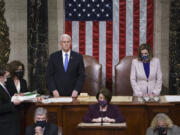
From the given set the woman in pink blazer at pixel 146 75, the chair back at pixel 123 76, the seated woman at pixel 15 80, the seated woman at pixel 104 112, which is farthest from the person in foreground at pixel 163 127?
the chair back at pixel 123 76

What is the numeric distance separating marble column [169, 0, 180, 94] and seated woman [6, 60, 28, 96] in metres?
3.99

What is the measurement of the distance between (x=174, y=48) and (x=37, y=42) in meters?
3.12

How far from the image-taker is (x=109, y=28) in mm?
9492

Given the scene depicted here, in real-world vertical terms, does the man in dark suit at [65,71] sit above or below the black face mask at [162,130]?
above

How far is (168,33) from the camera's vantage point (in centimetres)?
939

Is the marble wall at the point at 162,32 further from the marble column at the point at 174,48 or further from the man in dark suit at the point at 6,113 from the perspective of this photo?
the man in dark suit at the point at 6,113

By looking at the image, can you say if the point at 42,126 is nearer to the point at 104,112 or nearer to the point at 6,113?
the point at 6,113

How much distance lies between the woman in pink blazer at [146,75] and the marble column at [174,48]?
2.16 meters

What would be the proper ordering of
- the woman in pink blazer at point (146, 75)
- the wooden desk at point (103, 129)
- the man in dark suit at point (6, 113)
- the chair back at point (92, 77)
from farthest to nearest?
the chair back at point (92, 77), the woman in pink blazer at point (146, 75), the man in dark suit at point (6, 113), the wooden desk at point (103, 129)

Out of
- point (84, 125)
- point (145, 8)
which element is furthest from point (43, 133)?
point (145, 8)

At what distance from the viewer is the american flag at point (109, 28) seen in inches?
370

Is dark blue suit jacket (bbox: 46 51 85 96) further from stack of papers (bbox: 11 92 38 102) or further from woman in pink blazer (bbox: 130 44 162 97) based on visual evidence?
woman in pink blazer (bbox: 130 44 162 97)

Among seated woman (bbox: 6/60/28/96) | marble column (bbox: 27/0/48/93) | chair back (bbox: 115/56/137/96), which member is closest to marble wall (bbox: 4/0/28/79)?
marble column (bbox: 27/0/48/93)

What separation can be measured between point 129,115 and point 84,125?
4.62 ft
